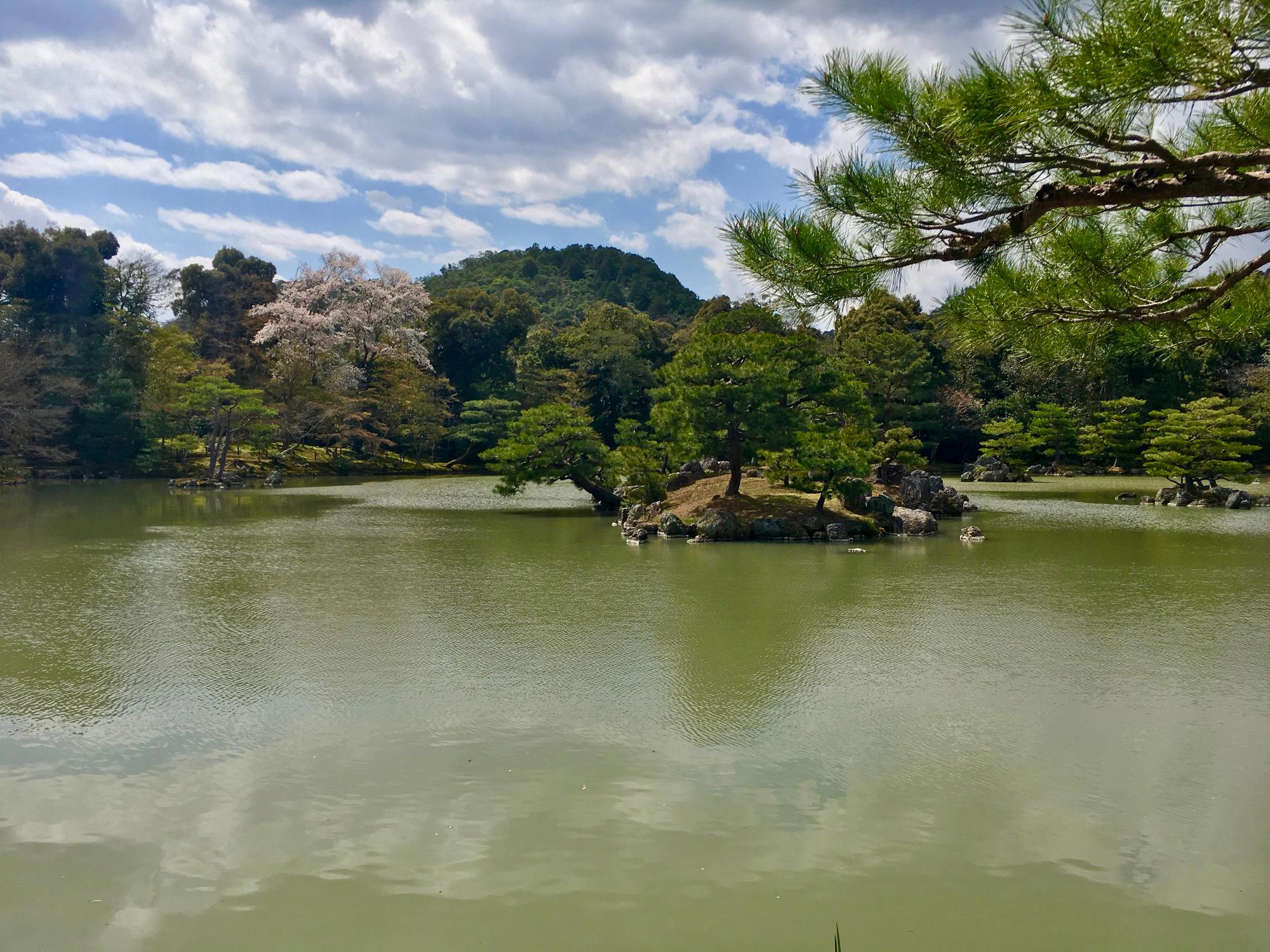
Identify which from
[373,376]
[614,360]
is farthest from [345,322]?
[614,360]

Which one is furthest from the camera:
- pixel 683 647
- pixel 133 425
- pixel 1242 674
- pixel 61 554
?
pixel 133 425

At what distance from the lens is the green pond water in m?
2.31

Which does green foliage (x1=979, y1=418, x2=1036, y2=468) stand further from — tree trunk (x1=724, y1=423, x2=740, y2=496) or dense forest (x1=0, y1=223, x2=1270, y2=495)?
tree trunk (x1=724, y1=423, x2=740, y2=496)

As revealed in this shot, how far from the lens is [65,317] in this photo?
69.5 ft

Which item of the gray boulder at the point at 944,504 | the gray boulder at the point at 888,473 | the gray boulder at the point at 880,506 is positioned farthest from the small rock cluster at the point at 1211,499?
the gray boulder at the point at 880,506

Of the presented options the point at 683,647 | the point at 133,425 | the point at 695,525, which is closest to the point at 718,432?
the point at 695,525

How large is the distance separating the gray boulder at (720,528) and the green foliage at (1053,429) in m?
14.3

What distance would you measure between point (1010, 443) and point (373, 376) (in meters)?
16.7

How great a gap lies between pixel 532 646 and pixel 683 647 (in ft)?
2.84

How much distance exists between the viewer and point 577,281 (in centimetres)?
4588

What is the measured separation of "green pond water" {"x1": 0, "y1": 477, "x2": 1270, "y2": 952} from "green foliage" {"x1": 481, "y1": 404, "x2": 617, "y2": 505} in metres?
5.24

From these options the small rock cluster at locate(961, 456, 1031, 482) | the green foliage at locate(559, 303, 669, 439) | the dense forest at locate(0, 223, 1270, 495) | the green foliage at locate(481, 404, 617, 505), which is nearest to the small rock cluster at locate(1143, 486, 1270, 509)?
the dense forest at locate(0, 223, 1270, 495)

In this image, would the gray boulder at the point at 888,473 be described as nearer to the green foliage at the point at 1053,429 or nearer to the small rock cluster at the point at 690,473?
the small rock cluster at the point at 690,473

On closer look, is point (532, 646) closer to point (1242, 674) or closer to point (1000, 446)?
point (1242, 674)
